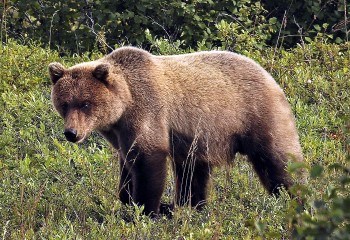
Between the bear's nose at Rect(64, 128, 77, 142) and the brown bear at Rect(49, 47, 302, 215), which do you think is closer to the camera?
the bear's nose at Rect(64, 128, 77, 142)

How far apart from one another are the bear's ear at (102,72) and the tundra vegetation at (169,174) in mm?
596

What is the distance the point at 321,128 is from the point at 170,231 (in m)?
2.72

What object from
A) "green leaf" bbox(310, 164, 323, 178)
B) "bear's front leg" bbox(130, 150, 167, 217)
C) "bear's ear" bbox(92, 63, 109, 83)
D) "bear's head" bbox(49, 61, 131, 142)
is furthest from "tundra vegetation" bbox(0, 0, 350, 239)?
"bear's ear" bbox(92, 63, 109, 83)

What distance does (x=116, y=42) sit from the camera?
10.4 meters

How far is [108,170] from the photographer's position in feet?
22.5

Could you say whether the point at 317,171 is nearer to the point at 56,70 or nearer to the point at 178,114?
the point at 178,114

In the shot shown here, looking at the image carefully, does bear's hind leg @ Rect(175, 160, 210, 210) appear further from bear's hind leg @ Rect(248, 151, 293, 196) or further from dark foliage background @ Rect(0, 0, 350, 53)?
dark foliage background @ Rect(0, 0, 350, 53)

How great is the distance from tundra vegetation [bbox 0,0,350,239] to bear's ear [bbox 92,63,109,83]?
0.60 m

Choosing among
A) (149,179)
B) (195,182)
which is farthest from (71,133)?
(195,182)

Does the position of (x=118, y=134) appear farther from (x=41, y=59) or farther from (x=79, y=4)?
(x=79, y=4)

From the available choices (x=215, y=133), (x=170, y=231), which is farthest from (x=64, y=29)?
(x=170, y=231)

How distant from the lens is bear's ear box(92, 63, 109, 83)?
6.26 metres

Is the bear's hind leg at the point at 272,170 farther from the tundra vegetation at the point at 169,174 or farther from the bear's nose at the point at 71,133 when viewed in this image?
the bear's nose at the point at 71,133

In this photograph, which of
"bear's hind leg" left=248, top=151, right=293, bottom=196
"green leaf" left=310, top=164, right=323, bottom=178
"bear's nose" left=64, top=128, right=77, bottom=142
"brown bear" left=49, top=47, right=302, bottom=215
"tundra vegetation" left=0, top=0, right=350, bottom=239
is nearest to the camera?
"green leaf" left=310, top=164, right=323, bottom=178
